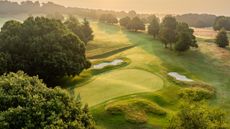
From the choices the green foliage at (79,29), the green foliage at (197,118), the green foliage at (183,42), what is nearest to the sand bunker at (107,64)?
the green foliage at (183,42)

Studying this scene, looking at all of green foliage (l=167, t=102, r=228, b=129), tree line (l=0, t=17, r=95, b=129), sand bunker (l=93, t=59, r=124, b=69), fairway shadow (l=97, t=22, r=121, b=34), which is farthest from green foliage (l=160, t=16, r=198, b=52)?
green foliage (l=167, t=102, r=228, b=129)

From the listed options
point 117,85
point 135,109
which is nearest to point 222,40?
point 117,85

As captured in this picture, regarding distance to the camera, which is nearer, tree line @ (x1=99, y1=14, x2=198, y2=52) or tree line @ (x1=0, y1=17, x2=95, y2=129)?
tree line @ (x1=0, y1=17, x2=95, y2=129)

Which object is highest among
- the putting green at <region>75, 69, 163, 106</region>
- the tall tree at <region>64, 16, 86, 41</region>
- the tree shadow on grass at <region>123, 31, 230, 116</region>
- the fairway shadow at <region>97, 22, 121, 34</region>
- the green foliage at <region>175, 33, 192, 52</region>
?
the tall tree at <region>64, 16, 86, 41</region>

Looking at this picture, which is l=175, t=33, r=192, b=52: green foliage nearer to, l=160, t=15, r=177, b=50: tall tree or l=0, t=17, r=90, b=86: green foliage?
l=160, t=15, r=177, b=50: tall tree

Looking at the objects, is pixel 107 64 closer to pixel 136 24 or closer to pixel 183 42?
pixel 183 42

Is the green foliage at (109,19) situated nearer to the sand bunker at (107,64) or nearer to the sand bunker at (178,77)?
the sand bunker at (107,64)

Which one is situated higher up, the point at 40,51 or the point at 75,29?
the point at 75,29
